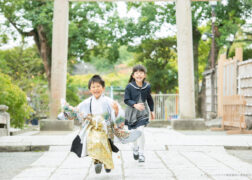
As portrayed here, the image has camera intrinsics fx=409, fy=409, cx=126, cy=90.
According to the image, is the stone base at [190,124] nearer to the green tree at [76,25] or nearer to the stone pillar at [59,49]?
the stone pillar at [59,49]

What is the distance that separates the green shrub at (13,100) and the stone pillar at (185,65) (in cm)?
452

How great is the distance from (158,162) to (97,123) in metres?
1.55

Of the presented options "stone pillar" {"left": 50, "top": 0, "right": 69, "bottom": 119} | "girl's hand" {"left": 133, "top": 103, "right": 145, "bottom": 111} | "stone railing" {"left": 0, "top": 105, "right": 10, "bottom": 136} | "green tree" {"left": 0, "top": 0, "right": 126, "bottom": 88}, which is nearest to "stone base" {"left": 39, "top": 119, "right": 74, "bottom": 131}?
"stone pillar" {"left": 50, "top": 0, "right": 69, "bottom": 119}

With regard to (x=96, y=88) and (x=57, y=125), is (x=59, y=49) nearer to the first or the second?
(x=57, y=125)

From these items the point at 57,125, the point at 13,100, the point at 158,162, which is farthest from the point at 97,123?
the point at 57,125

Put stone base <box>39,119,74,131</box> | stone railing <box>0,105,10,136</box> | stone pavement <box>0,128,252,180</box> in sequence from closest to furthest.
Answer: stone pavement <box>0,128,252,180</box> < stone railing <box>0,105,10,136</box> < stone base <box>39,119,74,131</box>

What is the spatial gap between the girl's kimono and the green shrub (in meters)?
6.15

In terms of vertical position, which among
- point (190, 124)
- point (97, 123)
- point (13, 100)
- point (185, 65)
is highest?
point (185, 65)

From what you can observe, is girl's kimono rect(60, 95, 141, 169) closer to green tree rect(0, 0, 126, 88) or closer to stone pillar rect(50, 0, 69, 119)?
stone pillar rect(50, 0, 69, 119)

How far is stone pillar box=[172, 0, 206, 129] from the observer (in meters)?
12.0

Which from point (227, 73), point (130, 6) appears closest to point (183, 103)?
point (227, 73)

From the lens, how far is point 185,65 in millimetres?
11984

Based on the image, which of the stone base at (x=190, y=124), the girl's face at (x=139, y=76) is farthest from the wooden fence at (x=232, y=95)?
the girl's face at (x=139, y=76)

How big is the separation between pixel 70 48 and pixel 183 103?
33.1 ft
